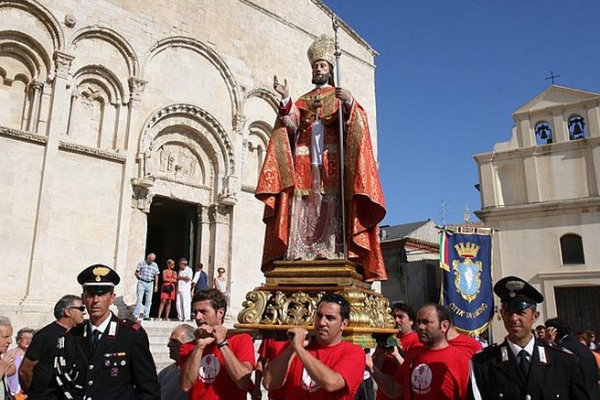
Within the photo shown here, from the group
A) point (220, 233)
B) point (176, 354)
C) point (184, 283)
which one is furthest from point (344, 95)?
point (220, 233)

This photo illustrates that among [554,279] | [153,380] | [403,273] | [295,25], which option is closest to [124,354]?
[153,380]

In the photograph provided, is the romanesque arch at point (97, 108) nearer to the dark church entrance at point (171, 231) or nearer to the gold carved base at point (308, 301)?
the dark church entrance at point (171, 231)

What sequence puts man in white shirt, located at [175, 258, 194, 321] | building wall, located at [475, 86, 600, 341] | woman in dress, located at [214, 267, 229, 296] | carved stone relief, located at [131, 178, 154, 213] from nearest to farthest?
man in white shirt, located at [175, 258, 194, 321], carved stone relief, located at [131, 178, 154, 213], woman in dress, located at [214, 267, 229, 296], building wall, located at [475, 86, 600, 341]

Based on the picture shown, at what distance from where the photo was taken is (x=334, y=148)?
4.63m

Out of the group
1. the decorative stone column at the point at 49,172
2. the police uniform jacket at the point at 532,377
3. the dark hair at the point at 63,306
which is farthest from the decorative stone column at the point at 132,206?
the police uniform jacket at the point at 532,377

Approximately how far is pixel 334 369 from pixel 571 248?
58.2 feet

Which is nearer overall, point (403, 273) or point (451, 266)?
point (451, 266)

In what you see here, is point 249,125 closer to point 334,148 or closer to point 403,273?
point 334,148

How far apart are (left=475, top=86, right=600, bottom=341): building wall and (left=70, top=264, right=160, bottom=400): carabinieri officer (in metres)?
16.8

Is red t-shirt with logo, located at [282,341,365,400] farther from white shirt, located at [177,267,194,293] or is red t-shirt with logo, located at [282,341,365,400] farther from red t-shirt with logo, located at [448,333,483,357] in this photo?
white shirt, located at [177,267,194,293]

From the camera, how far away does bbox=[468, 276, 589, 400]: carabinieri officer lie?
2432 mm

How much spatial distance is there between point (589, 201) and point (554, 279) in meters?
3.05

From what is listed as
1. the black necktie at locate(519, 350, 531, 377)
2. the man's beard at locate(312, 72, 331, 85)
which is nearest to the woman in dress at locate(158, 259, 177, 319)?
the man's beard at locate(312, 72, 331, 85)

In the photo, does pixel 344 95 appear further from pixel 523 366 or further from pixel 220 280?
pixel 220 280
